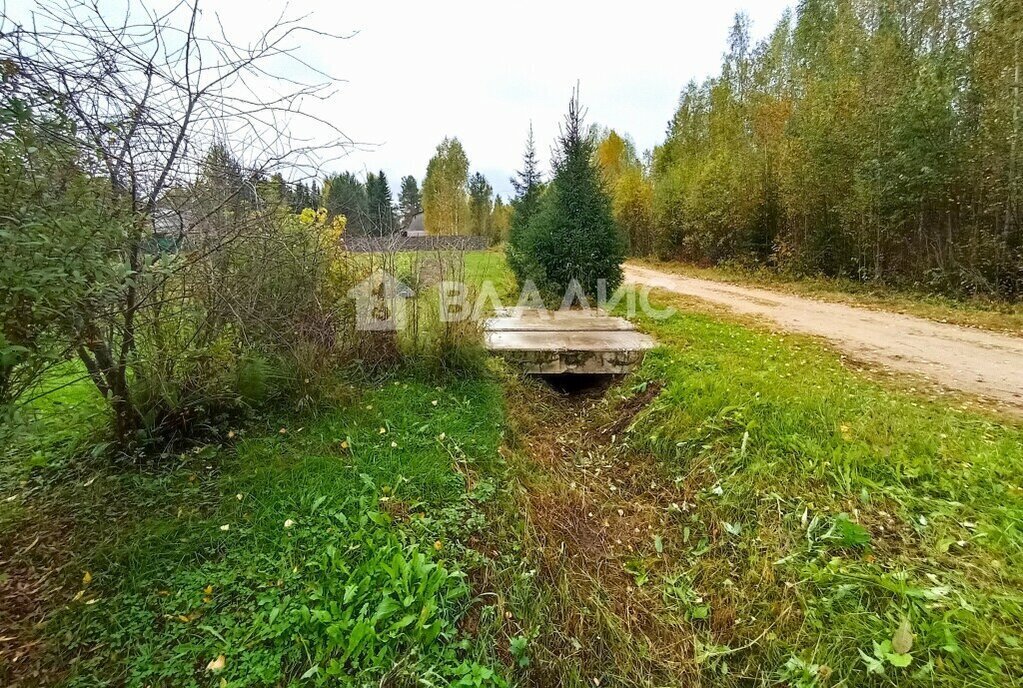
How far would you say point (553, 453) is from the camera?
3168 mm

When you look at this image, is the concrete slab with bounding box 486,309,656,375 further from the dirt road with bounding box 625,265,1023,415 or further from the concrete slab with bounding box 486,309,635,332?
the dirt road with bounding box 625,265,1023,415

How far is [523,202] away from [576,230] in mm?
4240

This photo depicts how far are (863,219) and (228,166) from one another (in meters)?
10.4

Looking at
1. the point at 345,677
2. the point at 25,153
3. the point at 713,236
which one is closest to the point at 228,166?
the point at 25,153

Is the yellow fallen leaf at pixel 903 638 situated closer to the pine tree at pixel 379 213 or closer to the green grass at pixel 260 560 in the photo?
the green grass at pixel 260 560

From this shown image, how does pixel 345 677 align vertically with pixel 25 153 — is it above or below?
below

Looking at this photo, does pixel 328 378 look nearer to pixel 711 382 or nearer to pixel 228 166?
pixel 228 166

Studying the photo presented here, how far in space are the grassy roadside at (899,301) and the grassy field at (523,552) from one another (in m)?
4.20

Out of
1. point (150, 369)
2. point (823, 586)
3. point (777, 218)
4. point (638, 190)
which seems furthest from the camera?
point (638, 190)

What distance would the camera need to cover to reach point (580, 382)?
426cm

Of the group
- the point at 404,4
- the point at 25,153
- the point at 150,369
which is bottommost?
the point at 150,369

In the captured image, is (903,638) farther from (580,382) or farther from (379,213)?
(379,213)

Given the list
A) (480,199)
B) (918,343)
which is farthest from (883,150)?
(480,199)

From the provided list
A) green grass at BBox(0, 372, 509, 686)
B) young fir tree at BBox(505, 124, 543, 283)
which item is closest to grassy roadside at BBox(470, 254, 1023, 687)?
green grass at BBox(0, 372, 509, 686)
